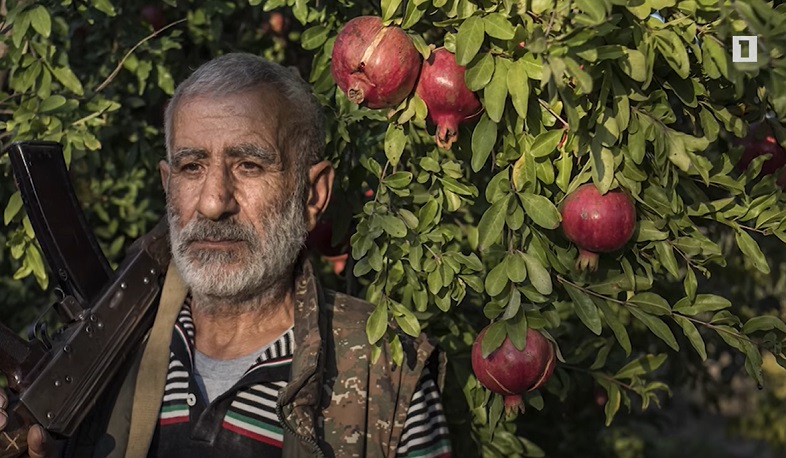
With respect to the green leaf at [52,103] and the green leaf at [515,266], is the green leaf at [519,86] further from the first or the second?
the green leaf at [52,103]

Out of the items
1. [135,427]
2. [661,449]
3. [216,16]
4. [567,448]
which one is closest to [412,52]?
[135,427]

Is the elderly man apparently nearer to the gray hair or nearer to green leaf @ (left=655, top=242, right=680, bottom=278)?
the gray hair

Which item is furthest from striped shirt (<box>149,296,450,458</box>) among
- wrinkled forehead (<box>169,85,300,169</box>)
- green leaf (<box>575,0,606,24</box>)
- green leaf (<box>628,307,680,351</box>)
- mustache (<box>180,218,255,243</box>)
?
green leaf (<box>575,0,606,24</box>)

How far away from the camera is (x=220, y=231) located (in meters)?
2.47

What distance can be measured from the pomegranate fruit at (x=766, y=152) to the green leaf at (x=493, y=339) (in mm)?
685

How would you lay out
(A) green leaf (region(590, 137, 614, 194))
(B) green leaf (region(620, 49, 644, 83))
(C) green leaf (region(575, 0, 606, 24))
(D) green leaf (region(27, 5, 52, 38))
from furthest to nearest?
1. (D) green leaf (region(27, 5, 52, 38))
2. (A) green leaf (region(590, 137, 614, 194))
3. (B) green leaf (region(620, 49, 644, 83))
4. (C) green leaf (region(575, 0, 606, 24))

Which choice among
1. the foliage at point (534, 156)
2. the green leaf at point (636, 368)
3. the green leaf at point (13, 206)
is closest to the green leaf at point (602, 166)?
the foliage at point (534, 156)

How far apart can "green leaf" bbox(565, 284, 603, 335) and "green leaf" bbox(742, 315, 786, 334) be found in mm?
320

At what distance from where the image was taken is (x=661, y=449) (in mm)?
7879

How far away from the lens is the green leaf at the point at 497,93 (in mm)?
1837

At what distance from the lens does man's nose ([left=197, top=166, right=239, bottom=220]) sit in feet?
7.92

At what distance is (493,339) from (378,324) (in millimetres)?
272

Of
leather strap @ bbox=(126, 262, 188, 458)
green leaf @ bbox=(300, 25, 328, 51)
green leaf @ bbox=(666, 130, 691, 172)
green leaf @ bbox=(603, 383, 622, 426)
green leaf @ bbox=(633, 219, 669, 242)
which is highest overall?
green leaf @ bbox=(666, 130, 691, 172)

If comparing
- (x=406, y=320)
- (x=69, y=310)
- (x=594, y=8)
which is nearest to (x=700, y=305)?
(x=406, y=320)
